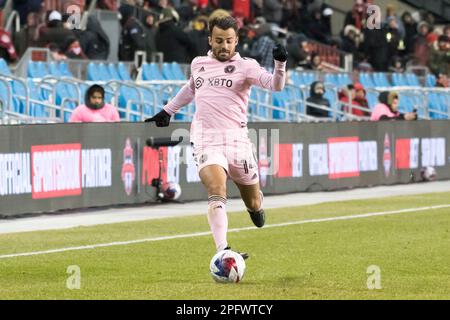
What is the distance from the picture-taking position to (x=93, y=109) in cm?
2130

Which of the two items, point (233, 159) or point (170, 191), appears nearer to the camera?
point (233, 159)

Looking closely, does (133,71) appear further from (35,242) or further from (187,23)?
(35,242)

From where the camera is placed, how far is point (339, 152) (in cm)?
2558

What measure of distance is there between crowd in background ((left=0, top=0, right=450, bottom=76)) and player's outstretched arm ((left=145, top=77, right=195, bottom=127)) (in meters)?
14.3

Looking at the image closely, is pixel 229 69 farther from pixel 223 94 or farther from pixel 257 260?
pixel 257 260

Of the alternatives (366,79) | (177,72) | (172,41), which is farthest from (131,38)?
(366,79)

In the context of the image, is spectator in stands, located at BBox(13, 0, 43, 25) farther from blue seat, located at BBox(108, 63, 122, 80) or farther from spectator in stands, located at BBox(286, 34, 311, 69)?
spectator in stands, located at BBox(286, 34, 311, 69)

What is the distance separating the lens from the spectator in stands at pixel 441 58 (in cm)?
3719

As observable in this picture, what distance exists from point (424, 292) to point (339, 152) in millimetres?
14186

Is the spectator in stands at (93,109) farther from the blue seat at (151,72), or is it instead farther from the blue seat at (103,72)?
the blue seat at (151,72)

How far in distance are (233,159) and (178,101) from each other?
1.01m
